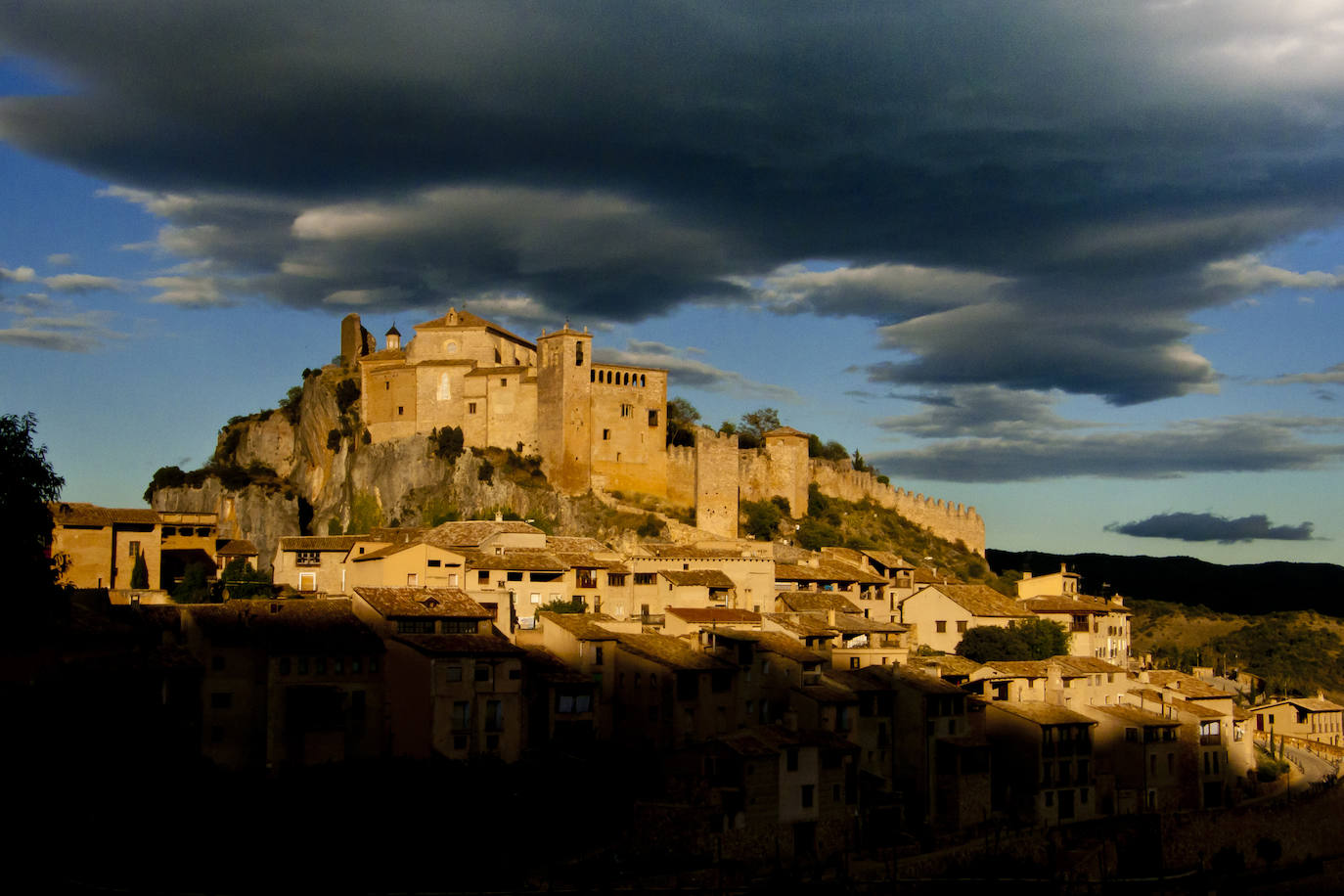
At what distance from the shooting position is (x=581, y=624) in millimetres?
50188

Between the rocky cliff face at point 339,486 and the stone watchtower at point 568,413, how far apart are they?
165 centimetres

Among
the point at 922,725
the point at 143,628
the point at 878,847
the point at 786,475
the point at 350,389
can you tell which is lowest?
the point at 878,847

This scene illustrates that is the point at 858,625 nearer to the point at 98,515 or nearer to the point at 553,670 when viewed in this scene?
the point at 553,670

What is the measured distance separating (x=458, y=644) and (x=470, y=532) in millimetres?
18798

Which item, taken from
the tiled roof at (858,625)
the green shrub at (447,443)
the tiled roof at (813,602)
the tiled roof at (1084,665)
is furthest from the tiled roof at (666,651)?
the green shrub at (447,443)

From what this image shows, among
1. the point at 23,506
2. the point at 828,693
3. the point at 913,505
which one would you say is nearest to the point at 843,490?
the point at 913,505

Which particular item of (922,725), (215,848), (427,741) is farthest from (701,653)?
(215,848)

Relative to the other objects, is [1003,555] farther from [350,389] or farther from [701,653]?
[701,653]

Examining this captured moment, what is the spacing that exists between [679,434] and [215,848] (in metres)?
56.6

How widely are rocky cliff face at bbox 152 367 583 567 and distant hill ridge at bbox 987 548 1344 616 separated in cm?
4836

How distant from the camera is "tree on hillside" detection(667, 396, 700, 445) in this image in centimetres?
9056

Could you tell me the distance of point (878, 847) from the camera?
43875mm

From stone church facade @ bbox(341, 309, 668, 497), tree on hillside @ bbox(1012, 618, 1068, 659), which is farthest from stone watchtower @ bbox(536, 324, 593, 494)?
tree on hillside @ bbox(1012, 618, 1068, 659)

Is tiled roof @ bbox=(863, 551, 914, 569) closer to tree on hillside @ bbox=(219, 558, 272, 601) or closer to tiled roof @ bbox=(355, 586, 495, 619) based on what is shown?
tiled roof @ bbox=(355, 586, 495, 619)
